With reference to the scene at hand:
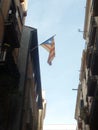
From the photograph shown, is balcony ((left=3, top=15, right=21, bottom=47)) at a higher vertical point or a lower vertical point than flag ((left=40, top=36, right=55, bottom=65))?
higher

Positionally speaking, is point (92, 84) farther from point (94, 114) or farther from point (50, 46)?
point (50, 46)

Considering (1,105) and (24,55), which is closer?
(1,105)

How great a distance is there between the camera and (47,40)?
27.4 meters

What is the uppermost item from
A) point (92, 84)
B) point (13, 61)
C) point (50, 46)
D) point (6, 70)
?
point (50, 46)

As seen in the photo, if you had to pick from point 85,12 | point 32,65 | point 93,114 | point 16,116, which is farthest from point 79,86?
point 16,116

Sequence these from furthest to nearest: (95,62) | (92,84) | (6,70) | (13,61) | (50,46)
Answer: (50,46) → (92,84) → (95,62) → (13,61) → (6,70)

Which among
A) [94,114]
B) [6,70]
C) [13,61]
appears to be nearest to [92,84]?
Answer: [94,114]

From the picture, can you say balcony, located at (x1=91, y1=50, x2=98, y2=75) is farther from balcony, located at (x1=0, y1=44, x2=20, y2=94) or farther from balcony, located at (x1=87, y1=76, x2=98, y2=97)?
balcony, located at (x1=0, y1=44, x2=20, y2=94)

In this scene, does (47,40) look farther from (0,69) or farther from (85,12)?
(85,12)

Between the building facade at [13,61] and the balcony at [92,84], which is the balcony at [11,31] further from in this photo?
the balcony at [92,84]

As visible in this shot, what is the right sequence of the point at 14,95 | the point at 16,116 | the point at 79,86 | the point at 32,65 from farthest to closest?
the point at 79,86 < the point at 32,65 < the point at 16,116 < the point at 14,95

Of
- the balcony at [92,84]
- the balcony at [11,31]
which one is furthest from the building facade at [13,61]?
the balcony at [92,84]

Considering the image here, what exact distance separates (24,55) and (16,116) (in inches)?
201

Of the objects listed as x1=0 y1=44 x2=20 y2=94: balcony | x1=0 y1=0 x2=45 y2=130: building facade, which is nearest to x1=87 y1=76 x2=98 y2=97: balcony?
x1=0 y1=0 x2=45 y2=130: building facade
